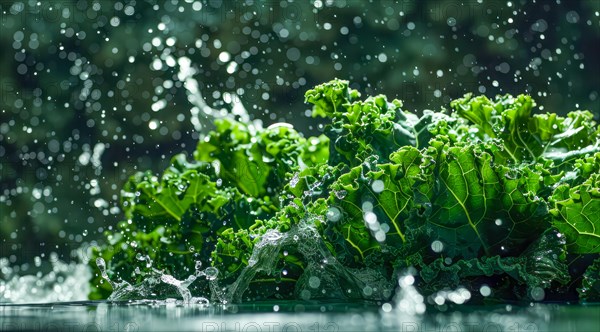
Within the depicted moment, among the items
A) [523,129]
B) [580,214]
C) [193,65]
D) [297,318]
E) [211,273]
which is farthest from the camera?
[193,65]

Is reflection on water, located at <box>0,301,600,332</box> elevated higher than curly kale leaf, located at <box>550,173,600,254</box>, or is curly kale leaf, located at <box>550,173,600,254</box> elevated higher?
curly kale leaf, located at <box>550,173,600,254</box>

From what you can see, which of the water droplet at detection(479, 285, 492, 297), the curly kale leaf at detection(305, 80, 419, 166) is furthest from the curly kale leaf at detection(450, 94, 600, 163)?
the water droplet at detection(479, 285, 492, 297)

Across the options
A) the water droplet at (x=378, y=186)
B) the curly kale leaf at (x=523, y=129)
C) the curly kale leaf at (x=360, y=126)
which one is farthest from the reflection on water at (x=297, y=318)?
the curly kale leaf at (x=523, y=129)

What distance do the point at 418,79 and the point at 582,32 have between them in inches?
73.5

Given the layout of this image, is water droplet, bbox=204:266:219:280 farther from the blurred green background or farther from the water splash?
the blurred green background

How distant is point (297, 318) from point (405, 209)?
0.55 m

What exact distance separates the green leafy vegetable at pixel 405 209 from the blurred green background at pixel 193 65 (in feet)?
15.5

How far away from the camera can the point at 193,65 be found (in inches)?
348

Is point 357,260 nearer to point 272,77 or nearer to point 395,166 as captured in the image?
point 395,166

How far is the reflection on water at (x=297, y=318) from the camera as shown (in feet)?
5.02

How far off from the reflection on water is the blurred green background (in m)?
5.53

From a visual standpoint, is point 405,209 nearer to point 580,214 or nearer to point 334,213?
Answer: point 334,213

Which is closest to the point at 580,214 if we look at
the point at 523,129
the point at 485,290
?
the point at 485,290

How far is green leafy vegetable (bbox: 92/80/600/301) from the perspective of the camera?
2.12m
